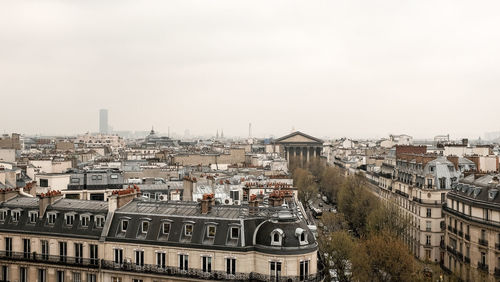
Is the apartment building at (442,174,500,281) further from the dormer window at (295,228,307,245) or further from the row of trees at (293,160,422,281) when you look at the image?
the dormer window at (295,228,307,245)

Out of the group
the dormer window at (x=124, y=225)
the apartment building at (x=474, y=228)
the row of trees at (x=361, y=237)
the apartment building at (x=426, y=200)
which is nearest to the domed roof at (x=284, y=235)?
the dormer window at (x=124, y=225)

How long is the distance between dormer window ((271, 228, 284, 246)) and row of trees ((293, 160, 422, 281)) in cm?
1215

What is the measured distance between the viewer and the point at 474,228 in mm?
42188

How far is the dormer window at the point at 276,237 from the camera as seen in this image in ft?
88.7

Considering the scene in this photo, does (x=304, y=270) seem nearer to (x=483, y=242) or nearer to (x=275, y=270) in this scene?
(x=275, y=270)

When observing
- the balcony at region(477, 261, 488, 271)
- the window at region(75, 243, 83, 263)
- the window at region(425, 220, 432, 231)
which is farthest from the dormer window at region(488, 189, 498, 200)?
the window at region(75, 243, 83, 263)

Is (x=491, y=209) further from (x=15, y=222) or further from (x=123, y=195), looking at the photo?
(x=15, y=222)

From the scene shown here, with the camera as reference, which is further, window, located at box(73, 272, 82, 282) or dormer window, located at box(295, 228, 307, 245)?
window, located at box(73, 272, 82, 282)

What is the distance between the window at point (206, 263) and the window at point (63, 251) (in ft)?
27.7

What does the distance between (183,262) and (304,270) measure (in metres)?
6.45

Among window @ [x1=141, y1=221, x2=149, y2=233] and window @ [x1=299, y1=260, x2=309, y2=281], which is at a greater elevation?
window @ [x1=141, y1=221, x2=149, y2=233]

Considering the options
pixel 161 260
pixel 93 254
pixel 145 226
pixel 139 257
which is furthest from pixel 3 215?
pixel 161 260

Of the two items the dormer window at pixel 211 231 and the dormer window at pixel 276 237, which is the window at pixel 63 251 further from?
the dormer window at pixel 276 237

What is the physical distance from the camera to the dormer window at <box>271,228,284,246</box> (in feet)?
88.7
